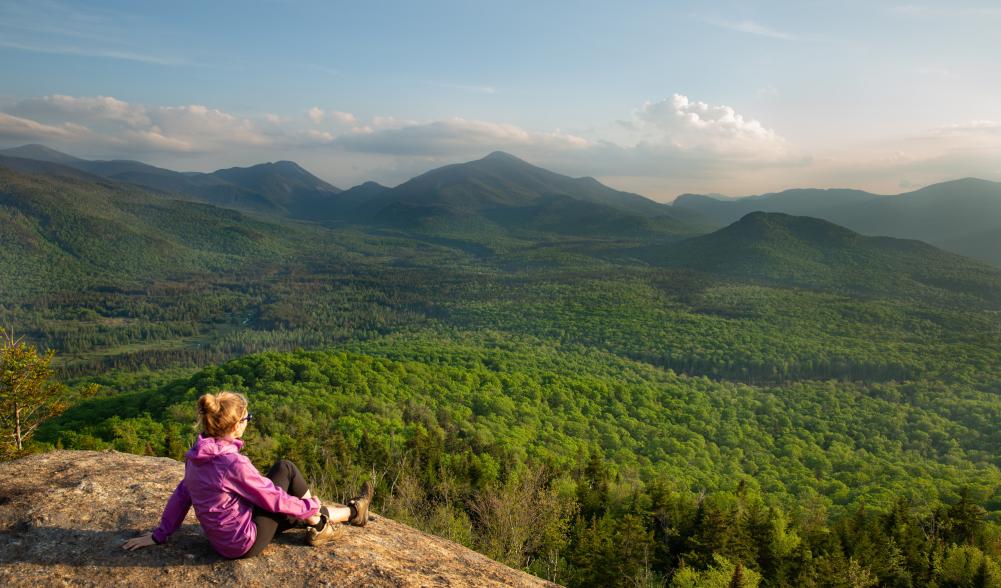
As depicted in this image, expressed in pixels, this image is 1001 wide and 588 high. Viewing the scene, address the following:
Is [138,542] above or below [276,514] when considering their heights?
below

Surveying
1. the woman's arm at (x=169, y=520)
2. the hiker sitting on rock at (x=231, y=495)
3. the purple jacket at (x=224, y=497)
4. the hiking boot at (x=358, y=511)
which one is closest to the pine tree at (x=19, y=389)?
the woman's arm at (x=169, y=520)

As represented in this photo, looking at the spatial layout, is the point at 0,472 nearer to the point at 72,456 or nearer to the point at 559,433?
the point at 72,456

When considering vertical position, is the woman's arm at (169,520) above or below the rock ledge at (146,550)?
above

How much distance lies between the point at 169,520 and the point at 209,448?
1.91m

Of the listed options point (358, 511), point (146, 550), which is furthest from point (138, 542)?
point (358, 511)

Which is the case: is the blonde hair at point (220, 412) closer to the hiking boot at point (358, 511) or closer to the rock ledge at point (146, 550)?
the rock ledge at point (146, 550)

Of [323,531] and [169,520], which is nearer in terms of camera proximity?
[169,520]

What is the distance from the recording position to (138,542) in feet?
A: 27.0

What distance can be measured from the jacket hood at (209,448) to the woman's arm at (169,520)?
917mm

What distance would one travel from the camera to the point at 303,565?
27.3 feet

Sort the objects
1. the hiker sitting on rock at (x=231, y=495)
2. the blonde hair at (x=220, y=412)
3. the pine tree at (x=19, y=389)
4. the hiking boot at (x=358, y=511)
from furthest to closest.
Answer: the pine tree at (x=19, y=389) → the hiking boot at (x=358, y=511) → the hiker sitting on rock at (x=231, y=495) → the blonde hair at (x=220, y=412)

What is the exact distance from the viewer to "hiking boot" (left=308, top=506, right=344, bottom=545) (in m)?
8.62

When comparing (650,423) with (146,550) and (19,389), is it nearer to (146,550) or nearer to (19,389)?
(19,389)

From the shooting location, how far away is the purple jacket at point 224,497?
741 cm
